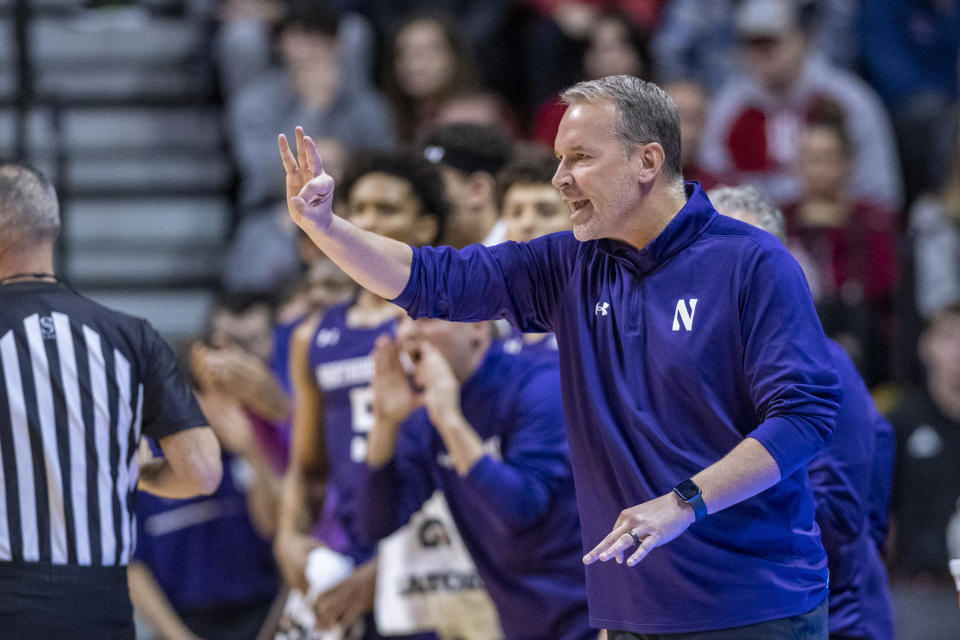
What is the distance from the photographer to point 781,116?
355 inches

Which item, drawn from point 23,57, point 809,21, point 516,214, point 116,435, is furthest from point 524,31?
point 116,435

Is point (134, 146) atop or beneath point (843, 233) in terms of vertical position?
atop

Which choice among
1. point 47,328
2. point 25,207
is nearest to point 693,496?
point 47,328

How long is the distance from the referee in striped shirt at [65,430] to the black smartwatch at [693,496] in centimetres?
159

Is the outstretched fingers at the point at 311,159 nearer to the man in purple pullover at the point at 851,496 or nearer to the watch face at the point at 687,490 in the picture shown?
the watch face at the point at 687,490

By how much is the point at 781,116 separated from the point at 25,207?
6026 millimetres

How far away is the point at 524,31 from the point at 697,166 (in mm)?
2225

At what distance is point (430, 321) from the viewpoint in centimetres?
515

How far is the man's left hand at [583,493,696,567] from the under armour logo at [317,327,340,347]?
2969 millimetres

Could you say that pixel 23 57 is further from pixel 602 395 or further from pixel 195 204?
pixel 602 395

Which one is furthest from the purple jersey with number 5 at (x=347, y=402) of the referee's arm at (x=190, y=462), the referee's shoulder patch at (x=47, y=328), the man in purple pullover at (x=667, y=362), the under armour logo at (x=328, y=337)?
the man in purple pullover at (x=667, y=362)

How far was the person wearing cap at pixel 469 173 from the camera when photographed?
6.17 m

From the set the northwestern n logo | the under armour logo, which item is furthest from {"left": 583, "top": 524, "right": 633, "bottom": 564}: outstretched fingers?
the under armour logo

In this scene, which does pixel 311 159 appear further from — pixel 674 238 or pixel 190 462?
pixel 190 462
